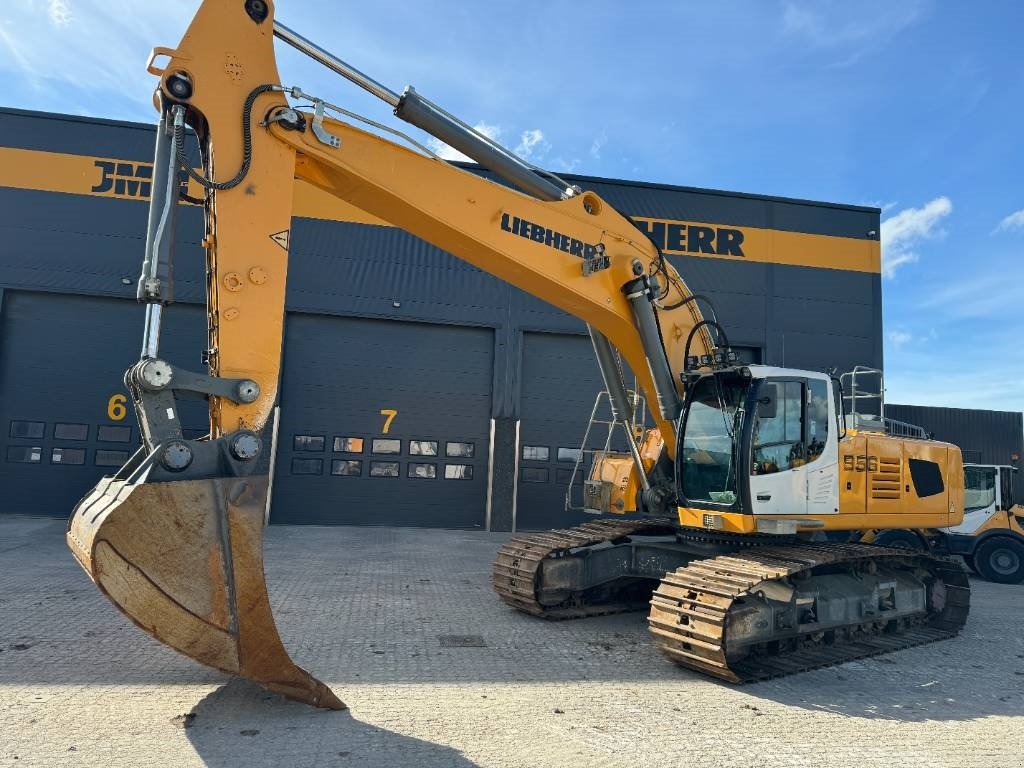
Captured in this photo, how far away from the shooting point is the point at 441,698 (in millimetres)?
5000

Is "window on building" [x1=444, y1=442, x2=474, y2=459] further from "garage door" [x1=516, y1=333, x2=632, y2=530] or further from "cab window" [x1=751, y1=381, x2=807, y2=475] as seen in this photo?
"cab window" [x1=751, y1=381, x2=807, y2=475]

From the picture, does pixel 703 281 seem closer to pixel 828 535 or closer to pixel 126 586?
pixel 828 535

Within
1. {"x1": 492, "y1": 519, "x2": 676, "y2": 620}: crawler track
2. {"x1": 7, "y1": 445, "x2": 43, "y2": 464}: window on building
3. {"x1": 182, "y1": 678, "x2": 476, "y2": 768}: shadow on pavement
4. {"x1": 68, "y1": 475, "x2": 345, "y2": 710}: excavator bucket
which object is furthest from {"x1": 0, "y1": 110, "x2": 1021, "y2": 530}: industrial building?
{"x1": 68, "y1": 475, "x2": 345, "y2": 710}: excavator bucket

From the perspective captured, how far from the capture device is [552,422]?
17.2 m

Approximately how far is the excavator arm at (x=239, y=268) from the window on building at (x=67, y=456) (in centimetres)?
1311

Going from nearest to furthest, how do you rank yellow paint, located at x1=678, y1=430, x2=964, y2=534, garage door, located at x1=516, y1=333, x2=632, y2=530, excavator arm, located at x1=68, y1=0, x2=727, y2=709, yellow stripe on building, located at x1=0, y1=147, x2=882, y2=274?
excavator arm, located at x1=68, y1=0, x2=727, y2=709
yellow paint, located at x1=678, y1=430, x2=964, y2=534
yellow stripe on building, located at x1=0, y1=147, x2=882, y2=274
garage door, located at x1=516, y1=333, x2=632, y2=530

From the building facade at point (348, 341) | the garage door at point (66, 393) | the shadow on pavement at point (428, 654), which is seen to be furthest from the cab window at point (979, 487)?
the garage door at point (66, 393)

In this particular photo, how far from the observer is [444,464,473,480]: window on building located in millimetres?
16688

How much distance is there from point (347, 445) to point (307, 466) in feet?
3.43

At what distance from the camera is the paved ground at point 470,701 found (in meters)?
4.13

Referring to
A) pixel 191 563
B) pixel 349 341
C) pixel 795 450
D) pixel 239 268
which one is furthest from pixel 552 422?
pixel 191 563

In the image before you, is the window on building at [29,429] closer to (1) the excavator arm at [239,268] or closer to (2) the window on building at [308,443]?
(2) the window on building at [308,443]

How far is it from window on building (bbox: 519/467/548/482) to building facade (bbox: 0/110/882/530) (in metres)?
0.06

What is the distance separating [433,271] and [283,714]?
1357 cm
